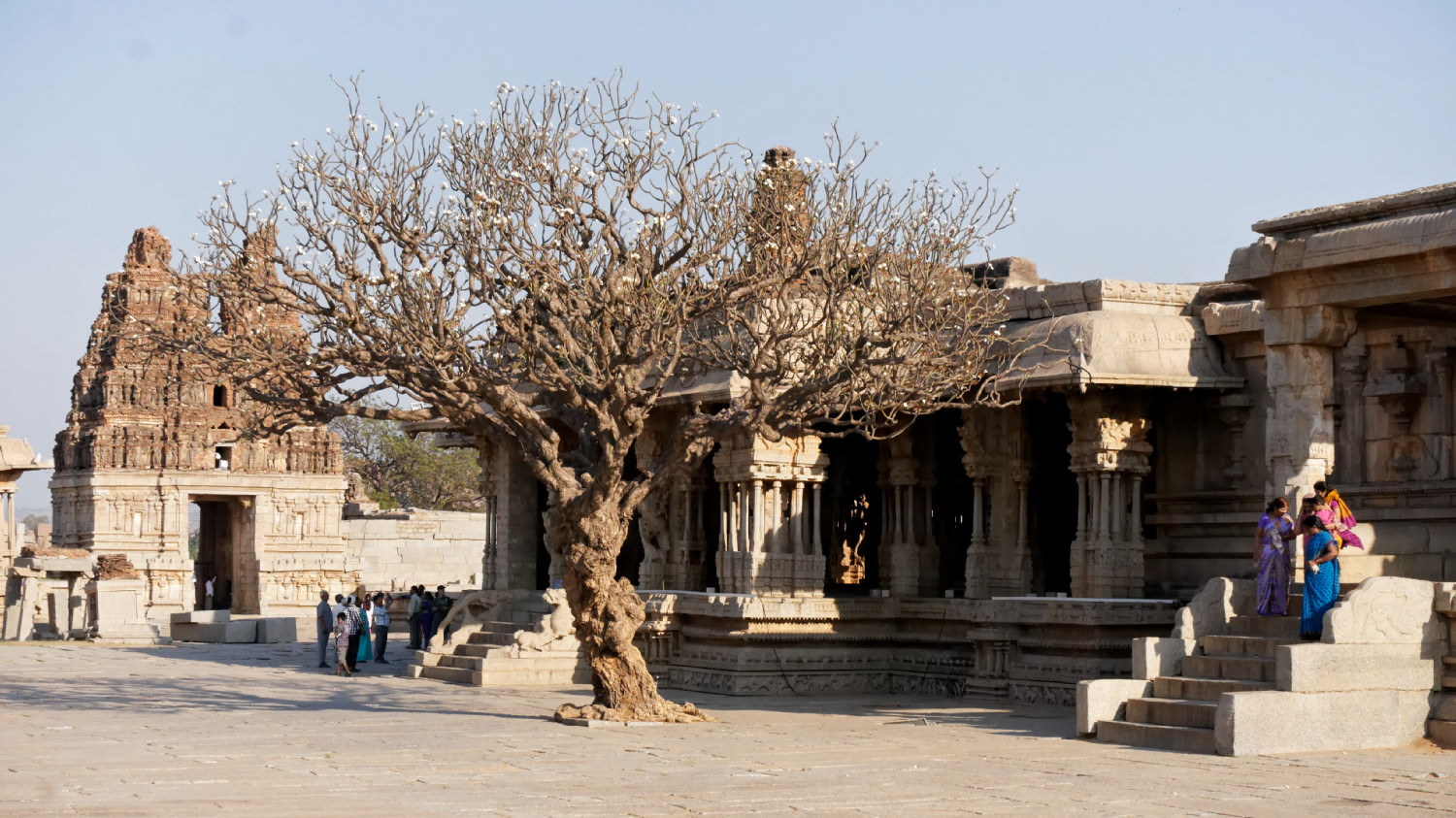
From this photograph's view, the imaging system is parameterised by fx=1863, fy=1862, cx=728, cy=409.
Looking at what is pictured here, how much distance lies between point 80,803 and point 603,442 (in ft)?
17.4

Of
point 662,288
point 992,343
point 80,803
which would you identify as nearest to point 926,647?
point 992,343

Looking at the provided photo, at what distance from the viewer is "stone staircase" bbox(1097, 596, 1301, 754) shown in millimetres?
12312

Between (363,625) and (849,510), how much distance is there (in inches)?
231

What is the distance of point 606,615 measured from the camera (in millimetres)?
13984

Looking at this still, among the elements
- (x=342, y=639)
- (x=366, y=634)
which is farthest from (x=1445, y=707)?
(x=366, y=634)

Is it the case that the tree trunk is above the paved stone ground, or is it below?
above

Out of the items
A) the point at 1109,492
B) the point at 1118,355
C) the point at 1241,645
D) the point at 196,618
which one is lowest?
the point at 196,618

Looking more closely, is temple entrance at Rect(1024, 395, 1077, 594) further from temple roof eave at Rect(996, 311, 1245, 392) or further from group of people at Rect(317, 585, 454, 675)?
group of people at Rect(317, 585, 454, 675)

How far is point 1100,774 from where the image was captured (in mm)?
10742

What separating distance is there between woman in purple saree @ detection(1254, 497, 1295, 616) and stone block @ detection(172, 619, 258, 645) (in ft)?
65.0

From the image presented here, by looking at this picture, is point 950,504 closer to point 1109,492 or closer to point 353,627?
point 1109,492

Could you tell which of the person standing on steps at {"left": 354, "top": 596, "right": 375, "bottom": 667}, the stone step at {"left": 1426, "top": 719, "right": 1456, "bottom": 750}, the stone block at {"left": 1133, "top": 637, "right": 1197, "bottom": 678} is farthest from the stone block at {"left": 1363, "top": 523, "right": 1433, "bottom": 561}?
the person standing on steps at {"left": 354, "top": 596, "right": 375, "bottom": 667}

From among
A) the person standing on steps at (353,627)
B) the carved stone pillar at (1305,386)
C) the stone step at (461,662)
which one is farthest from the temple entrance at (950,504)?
the person standing on steps at (353,627)

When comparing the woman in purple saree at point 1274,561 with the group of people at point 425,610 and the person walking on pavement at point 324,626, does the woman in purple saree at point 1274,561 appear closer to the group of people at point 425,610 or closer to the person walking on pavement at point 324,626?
the person walking on pavement at point 324,626
